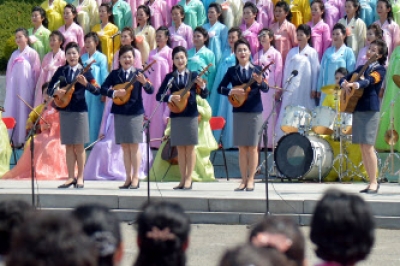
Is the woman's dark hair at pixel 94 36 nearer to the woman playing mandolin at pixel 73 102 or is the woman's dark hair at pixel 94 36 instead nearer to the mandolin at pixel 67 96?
the woman playing mandolin at pixel 73 102

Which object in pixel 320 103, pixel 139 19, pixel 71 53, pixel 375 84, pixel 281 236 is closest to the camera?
pixel 281 236

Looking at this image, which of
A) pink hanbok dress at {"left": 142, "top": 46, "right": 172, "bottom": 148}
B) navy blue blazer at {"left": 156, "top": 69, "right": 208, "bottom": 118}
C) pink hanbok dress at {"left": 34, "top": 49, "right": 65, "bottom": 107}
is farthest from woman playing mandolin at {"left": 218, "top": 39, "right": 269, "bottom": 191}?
pink hanbok dress at {"left": 34, "top": 49, "right": 65, "bottom": 107}

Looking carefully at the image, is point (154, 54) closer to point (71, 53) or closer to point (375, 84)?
point (71, 53)

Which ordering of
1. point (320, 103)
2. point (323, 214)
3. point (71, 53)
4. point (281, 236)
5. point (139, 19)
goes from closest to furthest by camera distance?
1. point (281, 236)
2. point (323, 214)
3. point (71, 53)
4. point (320, 103)
5. point (139, 19)

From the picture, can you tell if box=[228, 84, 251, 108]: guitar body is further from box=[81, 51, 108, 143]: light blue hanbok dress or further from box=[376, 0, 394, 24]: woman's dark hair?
box=[81, 51, 108, 143]: light blue hanbok dress

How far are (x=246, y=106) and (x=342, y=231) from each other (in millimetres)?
7258

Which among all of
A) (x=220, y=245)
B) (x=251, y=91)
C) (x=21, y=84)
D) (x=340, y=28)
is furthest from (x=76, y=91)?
(x=21, y=84)

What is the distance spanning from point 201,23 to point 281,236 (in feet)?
38.9

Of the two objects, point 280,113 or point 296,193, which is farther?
point 280,113

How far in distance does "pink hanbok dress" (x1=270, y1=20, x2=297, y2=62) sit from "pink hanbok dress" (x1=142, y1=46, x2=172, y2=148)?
1493mm

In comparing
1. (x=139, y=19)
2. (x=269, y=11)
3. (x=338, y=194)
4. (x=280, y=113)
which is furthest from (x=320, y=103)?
(x=338, y=194)

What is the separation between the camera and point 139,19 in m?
14.2

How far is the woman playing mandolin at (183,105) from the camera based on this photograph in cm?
1045

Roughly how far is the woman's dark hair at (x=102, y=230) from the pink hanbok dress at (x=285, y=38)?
10.6m
